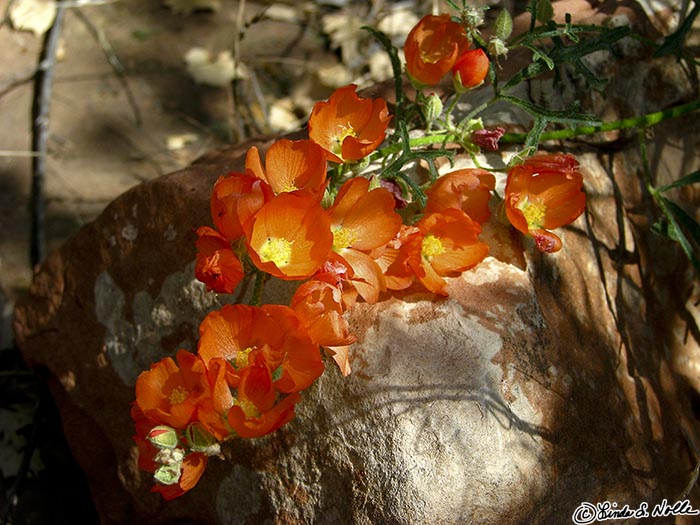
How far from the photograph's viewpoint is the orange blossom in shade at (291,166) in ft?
4.61

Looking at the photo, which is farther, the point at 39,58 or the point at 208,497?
the point at 39,58

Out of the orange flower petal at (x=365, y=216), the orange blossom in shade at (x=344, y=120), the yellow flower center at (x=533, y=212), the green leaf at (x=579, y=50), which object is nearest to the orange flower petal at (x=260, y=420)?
the orange flower petal at (x=365, y=216)

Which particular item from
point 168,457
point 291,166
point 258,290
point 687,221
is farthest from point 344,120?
point 687,221

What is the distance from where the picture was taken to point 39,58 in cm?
335

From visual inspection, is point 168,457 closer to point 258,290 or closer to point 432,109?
point 258,290

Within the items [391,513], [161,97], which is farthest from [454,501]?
[161,97]

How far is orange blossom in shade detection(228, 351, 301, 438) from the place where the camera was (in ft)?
3.94

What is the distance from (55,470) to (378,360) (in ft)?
4.41

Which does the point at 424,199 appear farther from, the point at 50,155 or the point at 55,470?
the point at 50,155

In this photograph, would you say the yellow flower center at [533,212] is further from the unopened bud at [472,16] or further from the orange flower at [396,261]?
the unopened bud at [472,16]

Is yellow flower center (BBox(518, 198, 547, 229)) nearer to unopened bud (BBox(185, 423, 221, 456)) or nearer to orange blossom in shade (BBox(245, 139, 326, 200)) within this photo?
orange blossom in shade (BBox(245, 139, 326, 200))

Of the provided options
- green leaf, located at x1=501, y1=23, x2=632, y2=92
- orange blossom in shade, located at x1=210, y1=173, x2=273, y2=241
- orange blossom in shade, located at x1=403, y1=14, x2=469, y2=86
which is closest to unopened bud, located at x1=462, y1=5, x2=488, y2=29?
orange blossom in shade, located at x1=403, y1=14, x2=469, y2=86

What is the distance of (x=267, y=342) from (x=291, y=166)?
0.35 meters

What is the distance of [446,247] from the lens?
147 cm
